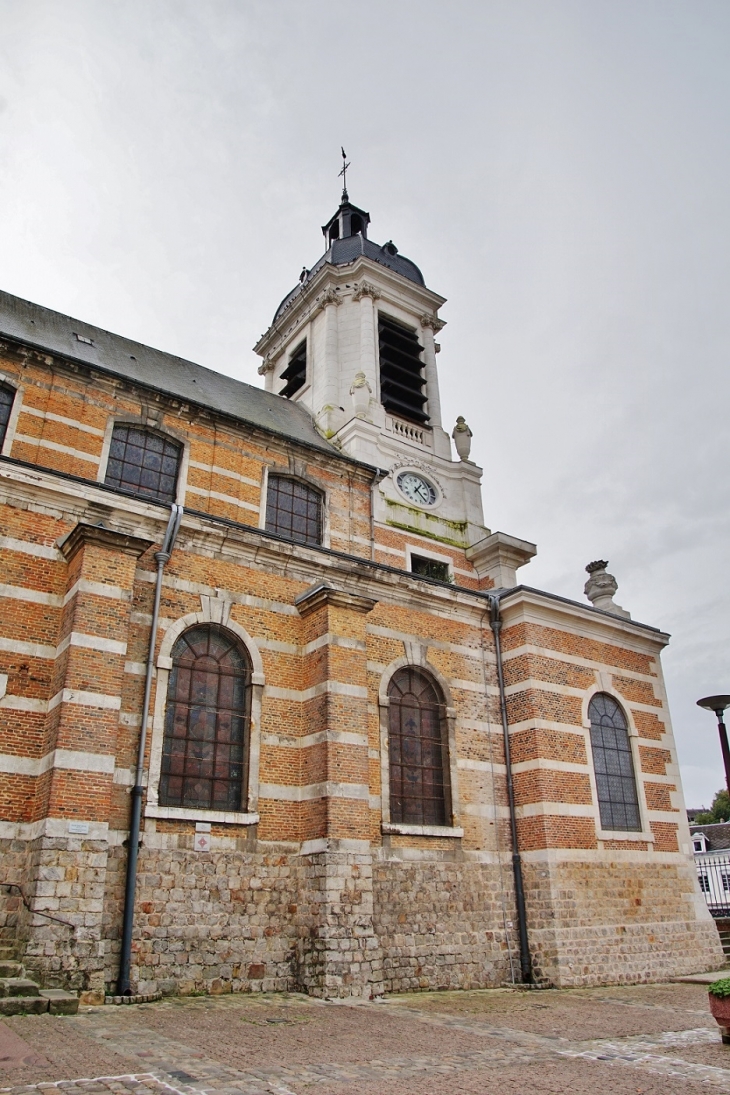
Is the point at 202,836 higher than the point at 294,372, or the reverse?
the point at 294,372

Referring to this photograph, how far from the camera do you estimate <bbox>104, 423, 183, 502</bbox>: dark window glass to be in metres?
16.0

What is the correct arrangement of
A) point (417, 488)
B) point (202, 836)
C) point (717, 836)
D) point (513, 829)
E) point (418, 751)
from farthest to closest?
point (717, 836) < point (417, 488) < point (513, 829) < point (418, 751) < point (202, 836)

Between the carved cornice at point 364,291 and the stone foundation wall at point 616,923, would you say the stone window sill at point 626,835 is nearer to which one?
the stone foundation wall at point 616,923

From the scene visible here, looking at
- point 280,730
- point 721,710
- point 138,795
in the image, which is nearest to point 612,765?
point 721,710

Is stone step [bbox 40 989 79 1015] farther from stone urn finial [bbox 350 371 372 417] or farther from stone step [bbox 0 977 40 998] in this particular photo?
stone urn finial [bbox 350 371 372 417]

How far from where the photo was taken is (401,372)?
25.0m

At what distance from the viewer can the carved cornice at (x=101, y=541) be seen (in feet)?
36.4

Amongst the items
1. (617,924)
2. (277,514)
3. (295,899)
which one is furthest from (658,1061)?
(277,514)

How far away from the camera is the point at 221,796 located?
11.8m

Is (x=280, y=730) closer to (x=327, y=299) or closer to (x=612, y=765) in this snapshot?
(x=612, y=765)

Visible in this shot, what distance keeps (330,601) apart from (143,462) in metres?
5.92

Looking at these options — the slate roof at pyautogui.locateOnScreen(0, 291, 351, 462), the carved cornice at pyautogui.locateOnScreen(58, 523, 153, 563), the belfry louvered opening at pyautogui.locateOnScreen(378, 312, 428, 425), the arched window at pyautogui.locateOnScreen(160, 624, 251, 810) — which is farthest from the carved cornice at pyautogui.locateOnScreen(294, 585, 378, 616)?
the belfry louvered opening at pyautogui.locateOnScreen(378, 312, 428, 425)

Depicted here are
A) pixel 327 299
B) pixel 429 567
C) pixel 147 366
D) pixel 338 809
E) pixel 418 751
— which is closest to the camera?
pixel 338 809

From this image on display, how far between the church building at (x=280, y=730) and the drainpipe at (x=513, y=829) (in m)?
0.04
